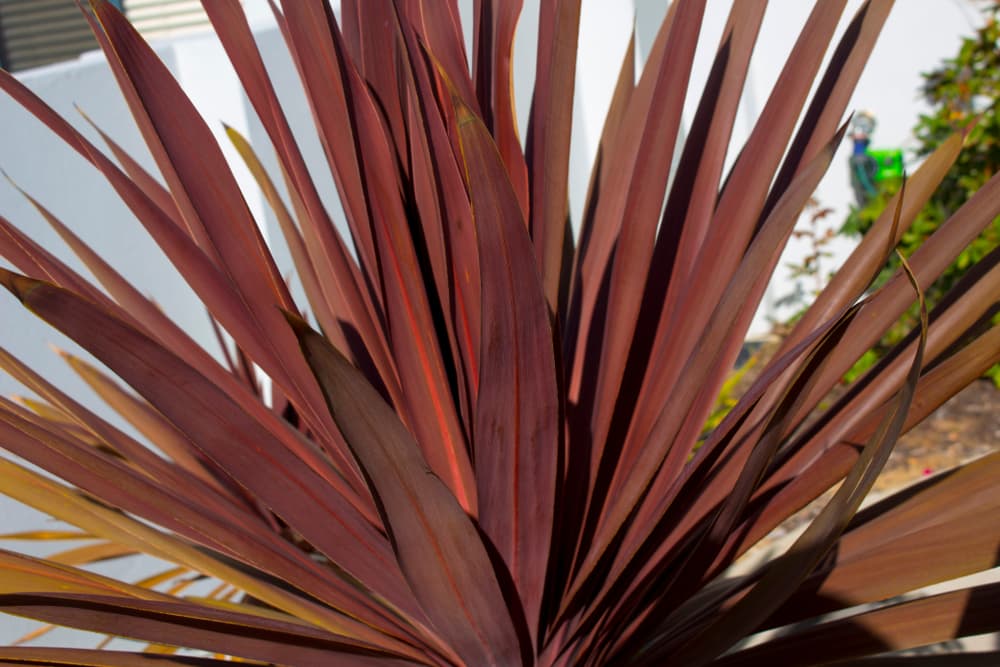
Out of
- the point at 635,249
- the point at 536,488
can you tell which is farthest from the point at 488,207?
the point at 635,249

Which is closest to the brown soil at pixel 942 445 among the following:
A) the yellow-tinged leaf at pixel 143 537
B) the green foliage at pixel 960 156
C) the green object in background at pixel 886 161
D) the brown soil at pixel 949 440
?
the brown soil at pixel 949 440

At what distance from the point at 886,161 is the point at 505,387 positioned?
4705mm

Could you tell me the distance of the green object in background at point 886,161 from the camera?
15.5ft

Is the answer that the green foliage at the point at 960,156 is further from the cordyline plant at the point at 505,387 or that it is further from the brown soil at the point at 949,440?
the cordyline plant at the point at 505,387

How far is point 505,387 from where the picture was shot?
2.29 ft

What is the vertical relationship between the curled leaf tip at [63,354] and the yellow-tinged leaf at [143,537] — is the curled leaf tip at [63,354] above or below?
above

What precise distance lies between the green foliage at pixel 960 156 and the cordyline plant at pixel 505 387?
3.22m

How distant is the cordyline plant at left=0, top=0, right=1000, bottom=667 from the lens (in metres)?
0.67

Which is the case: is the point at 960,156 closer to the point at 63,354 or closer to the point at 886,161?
the point at 886,161

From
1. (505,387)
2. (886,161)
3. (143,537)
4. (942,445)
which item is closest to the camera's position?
(505,387)

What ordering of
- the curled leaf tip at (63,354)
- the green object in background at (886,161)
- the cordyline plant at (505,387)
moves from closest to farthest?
the cordyline plant at (505,387) → the curled leaf tip at (63,354) → the green object in background at (886,161)

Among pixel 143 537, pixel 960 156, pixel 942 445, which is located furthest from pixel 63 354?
pixel 960 156

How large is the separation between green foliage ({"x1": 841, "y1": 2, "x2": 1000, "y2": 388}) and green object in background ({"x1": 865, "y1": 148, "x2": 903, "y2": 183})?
0.59ft

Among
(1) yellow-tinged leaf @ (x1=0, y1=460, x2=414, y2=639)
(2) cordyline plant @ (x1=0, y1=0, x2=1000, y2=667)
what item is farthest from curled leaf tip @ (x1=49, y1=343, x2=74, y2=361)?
(1) yellow-tinged leaf @ (x1=0, y1=460, x2=414, y2=639)
